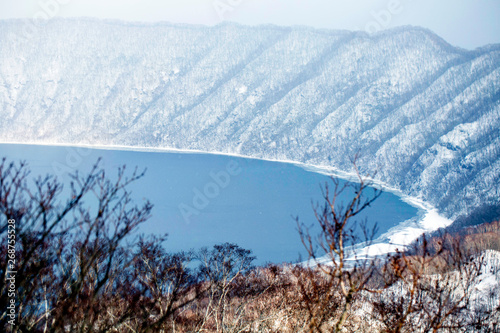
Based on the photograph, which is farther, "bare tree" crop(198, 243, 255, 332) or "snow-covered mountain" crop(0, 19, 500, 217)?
"snow-covered mountain" crop(0, 19, 500, 217)

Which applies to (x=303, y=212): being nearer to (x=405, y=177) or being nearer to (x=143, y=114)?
(x=405, y=177)

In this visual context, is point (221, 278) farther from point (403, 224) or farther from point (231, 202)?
point (403, 224)

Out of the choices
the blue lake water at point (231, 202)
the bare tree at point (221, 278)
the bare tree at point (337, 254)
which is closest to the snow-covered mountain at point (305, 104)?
→ the blue lake water at point (231, 202)

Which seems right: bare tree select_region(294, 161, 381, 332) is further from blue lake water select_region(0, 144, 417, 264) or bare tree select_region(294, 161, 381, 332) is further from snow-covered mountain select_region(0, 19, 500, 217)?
snow-covered mountain select_region(0, 19, 500, 217)

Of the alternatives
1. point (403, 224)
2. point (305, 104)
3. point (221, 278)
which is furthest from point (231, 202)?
point (305, 104)

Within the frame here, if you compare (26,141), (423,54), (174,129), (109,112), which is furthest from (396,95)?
(26,141)

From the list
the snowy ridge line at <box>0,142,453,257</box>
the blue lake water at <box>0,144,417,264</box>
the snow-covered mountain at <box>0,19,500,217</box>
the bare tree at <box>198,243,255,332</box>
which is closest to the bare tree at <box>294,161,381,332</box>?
the bare tree at <box>198,243,255,332</box>
